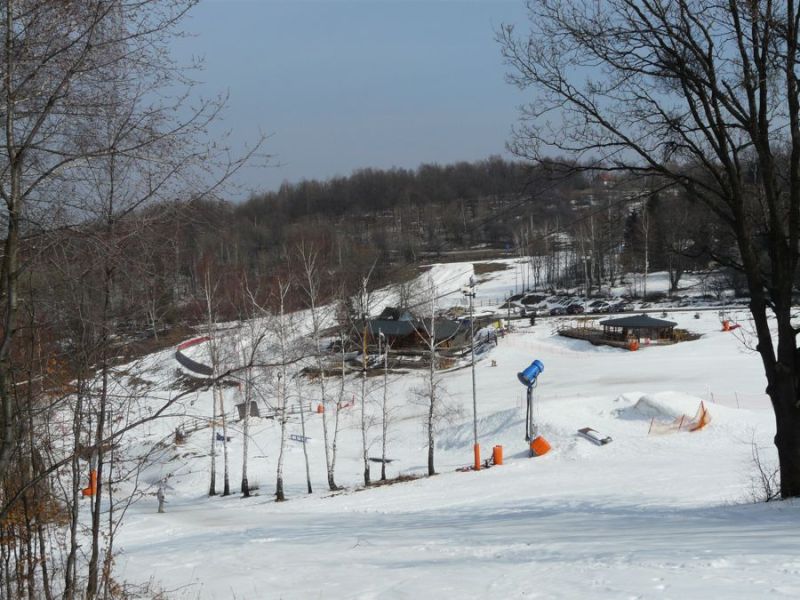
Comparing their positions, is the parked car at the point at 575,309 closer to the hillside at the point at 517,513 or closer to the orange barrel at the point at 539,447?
the hillside at the point at 517,513

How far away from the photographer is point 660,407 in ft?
84.7

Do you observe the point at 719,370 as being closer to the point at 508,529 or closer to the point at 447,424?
the point at 447,424

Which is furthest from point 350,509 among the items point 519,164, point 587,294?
point 587,294

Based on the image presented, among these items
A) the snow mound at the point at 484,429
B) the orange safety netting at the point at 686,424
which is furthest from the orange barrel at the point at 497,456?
the orange safety netting at the point at 686,424

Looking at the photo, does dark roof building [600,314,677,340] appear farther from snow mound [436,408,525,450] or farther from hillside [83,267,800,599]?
snow mound [436,408,525,450]

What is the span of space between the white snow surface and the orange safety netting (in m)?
0.40

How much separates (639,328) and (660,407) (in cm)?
2565

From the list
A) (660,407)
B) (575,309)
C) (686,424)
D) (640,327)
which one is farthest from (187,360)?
(575,309)

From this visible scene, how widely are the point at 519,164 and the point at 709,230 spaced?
338cm

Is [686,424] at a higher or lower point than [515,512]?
lower

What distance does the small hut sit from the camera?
48.5 m

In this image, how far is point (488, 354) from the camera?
49125mm

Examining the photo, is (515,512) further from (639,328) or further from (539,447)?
(639,328)

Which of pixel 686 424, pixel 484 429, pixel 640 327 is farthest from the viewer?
pixel 640 327
